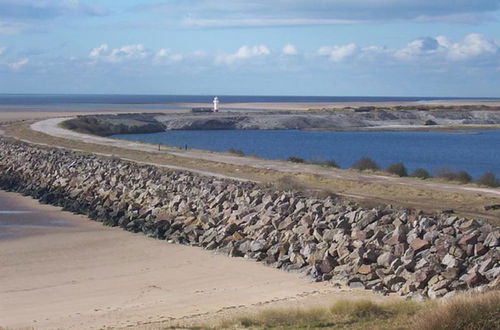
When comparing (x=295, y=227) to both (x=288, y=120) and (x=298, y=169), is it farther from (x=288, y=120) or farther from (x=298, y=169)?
(x=288, y=120)

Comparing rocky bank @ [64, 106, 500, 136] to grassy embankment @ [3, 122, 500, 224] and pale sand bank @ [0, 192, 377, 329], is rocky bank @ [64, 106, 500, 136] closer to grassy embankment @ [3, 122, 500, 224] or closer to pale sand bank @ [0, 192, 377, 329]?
grassy embankment @ [3, 122, 500, 224]

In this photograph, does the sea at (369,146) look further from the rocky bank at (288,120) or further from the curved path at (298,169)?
the curved path at (298,169)

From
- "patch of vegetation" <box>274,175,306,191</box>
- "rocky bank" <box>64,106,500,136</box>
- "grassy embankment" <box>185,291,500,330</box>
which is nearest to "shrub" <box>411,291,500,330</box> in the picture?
"grassy embankment" <box>185,291,500,330</box>

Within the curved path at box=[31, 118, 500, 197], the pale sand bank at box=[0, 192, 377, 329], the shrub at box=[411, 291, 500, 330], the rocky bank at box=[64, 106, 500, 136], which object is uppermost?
the shrub at box=[411, 291, 500, 330]

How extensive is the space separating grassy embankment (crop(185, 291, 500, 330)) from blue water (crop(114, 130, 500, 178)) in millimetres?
32681

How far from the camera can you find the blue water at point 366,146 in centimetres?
5422

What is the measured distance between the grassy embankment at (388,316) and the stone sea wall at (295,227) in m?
2.32

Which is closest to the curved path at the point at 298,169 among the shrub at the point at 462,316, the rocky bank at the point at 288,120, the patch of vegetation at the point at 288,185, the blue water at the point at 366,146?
the patch of vegetation at the point at 288,185

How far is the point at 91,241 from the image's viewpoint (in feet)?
78.2

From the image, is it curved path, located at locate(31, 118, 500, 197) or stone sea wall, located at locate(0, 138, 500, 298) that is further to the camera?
curved path, located at locate(31, 118, 500, 197)

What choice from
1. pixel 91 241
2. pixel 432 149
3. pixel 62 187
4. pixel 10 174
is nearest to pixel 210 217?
pixel 91 241

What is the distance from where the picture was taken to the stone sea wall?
54.2 ft

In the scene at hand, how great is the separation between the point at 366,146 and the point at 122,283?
5321 centimetres

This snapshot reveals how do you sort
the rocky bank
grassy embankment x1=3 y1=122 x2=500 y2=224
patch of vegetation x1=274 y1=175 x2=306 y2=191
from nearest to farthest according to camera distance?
grassy embankment x1=3 y1=122 x2=500 y2=224
patch of vegetation x1=274 y1=175 x2=306 y2=191
the rocky bank
